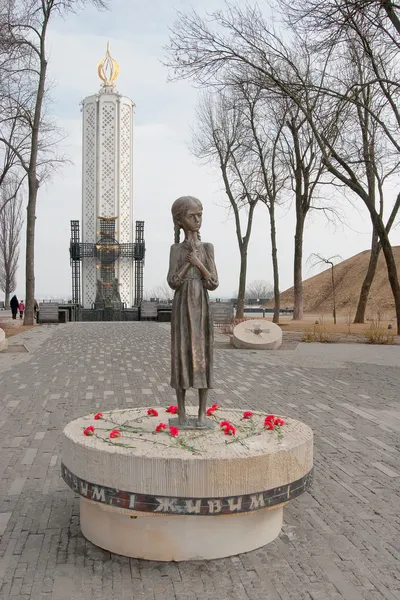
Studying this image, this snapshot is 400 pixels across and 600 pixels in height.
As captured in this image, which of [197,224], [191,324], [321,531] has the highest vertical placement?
[197,224]

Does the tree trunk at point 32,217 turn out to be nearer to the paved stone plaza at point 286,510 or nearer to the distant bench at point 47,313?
the distant bench at point 47,313

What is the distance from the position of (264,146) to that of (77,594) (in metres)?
27.8

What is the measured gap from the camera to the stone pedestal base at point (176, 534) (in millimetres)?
3709

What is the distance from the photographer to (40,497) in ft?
16.0

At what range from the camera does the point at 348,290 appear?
5269cm

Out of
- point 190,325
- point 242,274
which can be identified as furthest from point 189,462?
point 242,274

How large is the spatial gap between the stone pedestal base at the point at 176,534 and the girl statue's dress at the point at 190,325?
0.99 meters

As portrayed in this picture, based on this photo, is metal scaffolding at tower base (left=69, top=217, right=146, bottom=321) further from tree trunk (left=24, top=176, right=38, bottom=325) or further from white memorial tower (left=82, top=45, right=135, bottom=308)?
tree trunk (left=24, top=176, right=38, bottom=325)

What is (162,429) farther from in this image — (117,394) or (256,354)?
(256,354)

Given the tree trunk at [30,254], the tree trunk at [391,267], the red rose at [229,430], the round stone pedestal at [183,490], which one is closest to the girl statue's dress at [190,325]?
the red rose at [229,430]

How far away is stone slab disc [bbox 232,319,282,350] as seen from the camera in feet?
54.9

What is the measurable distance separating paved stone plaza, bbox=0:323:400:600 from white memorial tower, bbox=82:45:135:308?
28.7 meters

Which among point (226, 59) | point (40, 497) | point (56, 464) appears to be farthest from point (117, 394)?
point (226, 59)

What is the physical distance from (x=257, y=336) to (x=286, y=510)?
12.4m
